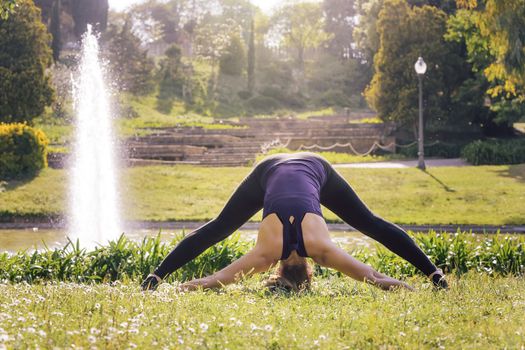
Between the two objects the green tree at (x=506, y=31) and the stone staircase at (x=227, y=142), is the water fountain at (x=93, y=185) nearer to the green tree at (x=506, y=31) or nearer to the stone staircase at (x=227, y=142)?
the stone staircase at (x=227, y=142)

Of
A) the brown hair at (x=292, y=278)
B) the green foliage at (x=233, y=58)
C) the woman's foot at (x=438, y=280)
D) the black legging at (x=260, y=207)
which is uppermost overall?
the green foliage at (x=233, y=58)

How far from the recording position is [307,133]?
1326 inches

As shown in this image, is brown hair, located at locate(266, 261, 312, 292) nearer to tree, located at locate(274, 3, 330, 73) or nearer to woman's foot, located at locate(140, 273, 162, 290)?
woman's foot, located at locate(140, 273, 162, 290)

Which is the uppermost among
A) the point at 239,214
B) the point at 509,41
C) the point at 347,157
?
the point at 509,41

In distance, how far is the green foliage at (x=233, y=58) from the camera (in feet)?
190

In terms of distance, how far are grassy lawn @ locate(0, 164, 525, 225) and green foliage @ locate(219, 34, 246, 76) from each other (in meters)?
34.9

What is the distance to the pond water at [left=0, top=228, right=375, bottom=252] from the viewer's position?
41.8 feet

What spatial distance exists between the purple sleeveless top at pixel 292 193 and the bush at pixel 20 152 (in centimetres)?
1685

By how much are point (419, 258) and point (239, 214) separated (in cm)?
158

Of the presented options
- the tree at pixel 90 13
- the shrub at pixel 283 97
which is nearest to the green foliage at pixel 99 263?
→ the tree at pixel 90 13

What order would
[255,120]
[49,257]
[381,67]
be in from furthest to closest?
[255,120]
[381,67]
[49,257]

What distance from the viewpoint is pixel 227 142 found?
30.6 meters

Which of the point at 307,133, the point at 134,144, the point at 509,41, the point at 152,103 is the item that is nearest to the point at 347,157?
the point at 307,133

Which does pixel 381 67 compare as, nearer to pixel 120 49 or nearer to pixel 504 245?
pixel 120 49
